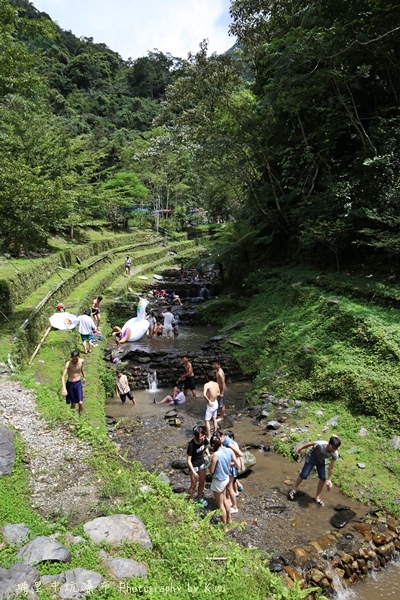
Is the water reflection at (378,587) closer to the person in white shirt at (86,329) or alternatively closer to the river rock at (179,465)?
the river rock at (179,465)

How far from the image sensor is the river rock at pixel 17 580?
3.71 metres

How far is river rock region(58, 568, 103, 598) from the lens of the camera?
3842mm

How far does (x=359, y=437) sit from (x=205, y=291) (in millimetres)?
19623

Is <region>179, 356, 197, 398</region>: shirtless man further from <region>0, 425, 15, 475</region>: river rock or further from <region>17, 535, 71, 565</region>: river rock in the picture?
<region>17, 535, 71, 565</region>: river rock

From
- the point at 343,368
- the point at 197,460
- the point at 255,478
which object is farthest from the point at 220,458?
the point at 343,368

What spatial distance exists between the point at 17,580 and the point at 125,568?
3.56ft

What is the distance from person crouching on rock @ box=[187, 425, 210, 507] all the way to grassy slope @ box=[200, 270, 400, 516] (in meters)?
2.82

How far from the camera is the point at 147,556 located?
14.9 feet

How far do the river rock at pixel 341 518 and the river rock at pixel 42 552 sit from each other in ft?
16.2

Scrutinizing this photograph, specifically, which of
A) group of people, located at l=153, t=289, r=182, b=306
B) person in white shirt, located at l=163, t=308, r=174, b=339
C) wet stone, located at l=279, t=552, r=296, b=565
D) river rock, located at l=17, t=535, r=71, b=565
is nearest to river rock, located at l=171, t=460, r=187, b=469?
wet stone, located at l=279, t=552, r=296, b=565

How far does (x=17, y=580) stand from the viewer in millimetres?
3861

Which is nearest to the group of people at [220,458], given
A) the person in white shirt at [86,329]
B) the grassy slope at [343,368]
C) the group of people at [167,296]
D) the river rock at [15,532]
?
the grassy slope at [343,368]

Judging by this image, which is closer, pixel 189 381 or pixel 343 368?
pixel 343 368

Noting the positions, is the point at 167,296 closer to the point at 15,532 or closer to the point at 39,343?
the point at 39,343
